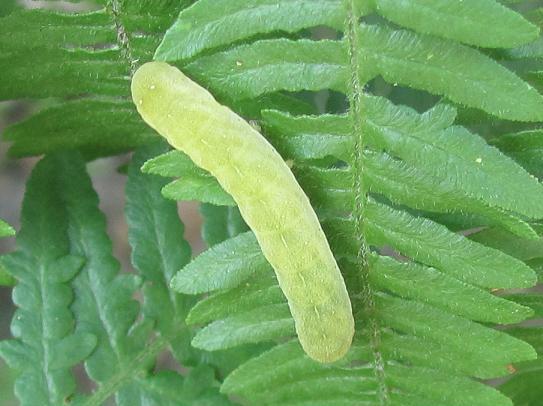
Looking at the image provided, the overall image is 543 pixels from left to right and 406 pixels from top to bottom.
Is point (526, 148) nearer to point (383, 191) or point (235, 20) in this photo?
point (383, 191)

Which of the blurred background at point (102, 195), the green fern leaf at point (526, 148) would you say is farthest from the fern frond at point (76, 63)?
the blurred background at point (102, 195)

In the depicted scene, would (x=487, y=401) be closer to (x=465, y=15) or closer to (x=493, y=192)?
(x=493, y=192)

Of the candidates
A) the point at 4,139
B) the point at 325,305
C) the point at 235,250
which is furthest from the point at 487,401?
the point at 4,139

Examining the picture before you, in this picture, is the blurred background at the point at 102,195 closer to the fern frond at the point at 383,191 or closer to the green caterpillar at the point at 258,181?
the fern frond at the point at 383,191

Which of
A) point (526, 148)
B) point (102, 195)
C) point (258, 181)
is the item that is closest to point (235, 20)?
point (258, 181)

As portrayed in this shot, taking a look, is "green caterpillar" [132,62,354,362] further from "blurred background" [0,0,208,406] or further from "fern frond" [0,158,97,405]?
"blurred background" [0,0,208,406]

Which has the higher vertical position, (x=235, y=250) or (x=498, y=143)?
(x=498, y=143)

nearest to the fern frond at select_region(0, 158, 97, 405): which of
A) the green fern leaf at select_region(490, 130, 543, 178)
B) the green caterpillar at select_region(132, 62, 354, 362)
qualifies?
the green caterpillar at select_region(132, 62, 354, 362)
